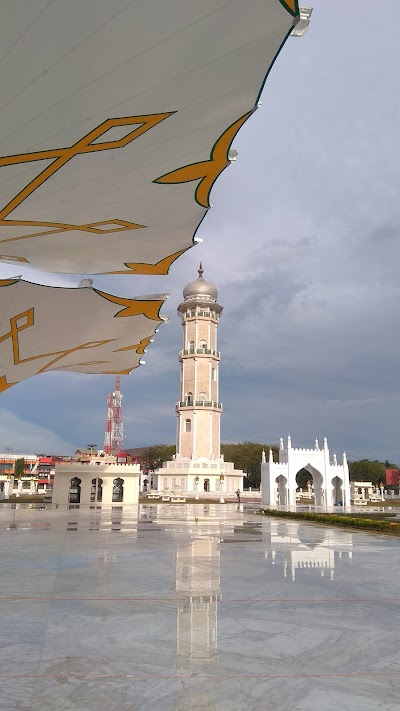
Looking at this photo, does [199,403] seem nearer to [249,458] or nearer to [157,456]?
[249,458]

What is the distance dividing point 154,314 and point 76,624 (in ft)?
34.9

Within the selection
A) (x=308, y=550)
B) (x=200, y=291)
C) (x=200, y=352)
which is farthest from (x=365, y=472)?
(x=308, y=550)

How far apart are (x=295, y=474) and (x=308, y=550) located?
26.1m

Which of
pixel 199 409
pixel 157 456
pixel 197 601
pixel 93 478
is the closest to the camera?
pixel 197 601

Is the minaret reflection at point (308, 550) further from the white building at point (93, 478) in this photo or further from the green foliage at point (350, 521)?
the white building at point (93, 478)

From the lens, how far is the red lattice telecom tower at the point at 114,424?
74938 mm

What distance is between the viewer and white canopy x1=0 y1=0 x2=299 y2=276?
4898mm

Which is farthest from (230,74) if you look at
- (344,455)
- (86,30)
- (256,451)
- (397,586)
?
(256,451)

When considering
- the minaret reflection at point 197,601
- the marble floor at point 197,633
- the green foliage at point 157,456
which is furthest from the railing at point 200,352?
the marble floor at point 197,633

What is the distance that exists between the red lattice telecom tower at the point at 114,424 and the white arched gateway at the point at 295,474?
38.4 metres

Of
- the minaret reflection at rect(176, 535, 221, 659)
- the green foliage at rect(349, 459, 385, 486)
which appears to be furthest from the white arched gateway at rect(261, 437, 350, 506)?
the green foliage at rect(349, 459, 385, 486)

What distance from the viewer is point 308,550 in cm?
1234

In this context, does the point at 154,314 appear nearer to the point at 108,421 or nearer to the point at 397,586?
the point at 397,586

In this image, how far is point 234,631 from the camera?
5.22 metres
